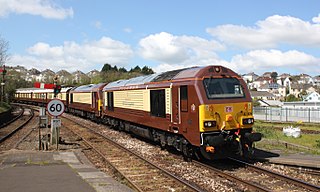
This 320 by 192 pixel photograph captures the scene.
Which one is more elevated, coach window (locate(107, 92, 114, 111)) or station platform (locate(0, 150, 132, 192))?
coach window (locate(107, 92, 114, 111))

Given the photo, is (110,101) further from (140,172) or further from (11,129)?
(140,172)

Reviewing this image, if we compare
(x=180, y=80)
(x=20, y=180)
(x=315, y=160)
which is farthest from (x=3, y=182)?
(x=315, y=160)

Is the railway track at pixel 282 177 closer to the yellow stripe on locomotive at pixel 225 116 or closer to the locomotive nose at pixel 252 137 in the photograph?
the locomotive nose at pixel 252 137

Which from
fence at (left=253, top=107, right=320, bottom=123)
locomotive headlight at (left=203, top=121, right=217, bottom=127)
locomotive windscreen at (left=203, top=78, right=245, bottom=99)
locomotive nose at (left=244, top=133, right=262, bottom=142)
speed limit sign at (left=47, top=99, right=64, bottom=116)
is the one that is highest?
locomotive windscreen at (left=203, top=78, right=245, bottom=99)

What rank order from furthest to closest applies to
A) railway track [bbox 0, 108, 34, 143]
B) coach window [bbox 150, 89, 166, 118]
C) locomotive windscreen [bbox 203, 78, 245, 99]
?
railway track [bbox 0, 108, 34, 143] < coach window [bbox 150, 89, 166, 118] < locomotive windscreen [bbox 203, 78, 245, 99]

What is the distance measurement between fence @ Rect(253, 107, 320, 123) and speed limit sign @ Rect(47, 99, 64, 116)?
114 feet

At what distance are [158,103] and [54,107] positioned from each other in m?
4.07

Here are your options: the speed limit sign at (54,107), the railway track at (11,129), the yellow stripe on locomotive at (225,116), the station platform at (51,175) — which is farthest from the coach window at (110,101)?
the yellow stripe on locomotive at (225,116)

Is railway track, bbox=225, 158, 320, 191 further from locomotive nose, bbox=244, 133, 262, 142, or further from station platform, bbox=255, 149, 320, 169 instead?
station platform, bbox=255, 149, 320, 169

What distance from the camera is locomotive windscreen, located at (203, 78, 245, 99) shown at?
11.0 m

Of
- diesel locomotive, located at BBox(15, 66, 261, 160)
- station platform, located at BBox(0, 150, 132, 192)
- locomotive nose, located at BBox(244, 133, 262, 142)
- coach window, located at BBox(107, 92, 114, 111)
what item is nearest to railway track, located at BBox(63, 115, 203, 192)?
station platform, located at BBox(0, 150, 132, 192)

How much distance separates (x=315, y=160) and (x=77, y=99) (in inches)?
1125

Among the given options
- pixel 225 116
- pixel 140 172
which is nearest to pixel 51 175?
pixel 140 172

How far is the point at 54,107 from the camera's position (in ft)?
44.4
